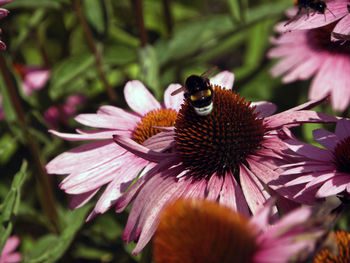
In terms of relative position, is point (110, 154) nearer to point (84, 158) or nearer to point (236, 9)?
point (84, 158)

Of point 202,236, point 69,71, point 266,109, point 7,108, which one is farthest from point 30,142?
point 202,236

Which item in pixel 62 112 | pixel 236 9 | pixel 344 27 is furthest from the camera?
pixel 62 112

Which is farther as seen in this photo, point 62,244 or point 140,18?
point 140,18

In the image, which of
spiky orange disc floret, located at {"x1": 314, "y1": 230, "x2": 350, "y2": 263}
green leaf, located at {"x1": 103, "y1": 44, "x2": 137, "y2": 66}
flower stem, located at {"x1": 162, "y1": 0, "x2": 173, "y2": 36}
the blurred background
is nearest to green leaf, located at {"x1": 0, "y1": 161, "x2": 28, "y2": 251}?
the blurred background

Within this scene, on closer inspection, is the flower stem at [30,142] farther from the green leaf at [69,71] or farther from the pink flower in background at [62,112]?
the pink flower in background at [62,112]

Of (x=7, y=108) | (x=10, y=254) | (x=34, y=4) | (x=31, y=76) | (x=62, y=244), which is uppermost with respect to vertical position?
(x=34, y=4)

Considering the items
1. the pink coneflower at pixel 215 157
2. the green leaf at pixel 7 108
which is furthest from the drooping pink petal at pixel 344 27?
the green leaf at pixel 7 108

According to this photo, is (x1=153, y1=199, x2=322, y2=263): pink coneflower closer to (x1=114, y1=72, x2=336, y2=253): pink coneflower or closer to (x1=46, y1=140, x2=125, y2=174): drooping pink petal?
(x1=114, y1=72, x2=336, y2=253): pink coneflower
